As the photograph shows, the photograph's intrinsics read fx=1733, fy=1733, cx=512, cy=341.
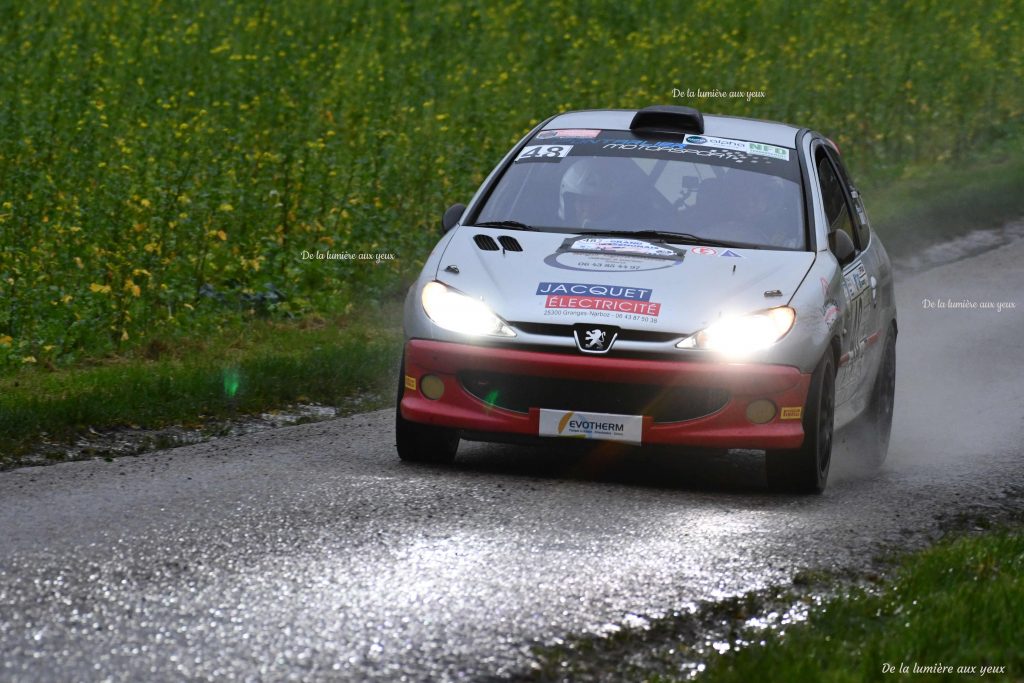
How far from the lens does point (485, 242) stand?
8.35 metres

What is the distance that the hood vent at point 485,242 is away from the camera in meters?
8.26

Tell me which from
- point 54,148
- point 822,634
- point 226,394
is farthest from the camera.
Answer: point 54,148

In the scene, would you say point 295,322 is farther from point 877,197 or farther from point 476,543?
point 877,197

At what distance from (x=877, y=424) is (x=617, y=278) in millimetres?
2505

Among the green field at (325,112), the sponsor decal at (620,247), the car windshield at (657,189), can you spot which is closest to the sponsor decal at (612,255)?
the sponsor decal at (620,247)

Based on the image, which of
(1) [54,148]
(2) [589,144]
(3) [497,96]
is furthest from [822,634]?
(3) [497,96]

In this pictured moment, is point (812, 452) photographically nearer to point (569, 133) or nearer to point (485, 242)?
point (485, 242)

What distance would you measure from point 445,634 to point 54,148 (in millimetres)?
11328

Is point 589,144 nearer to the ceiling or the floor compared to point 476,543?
nearer to the ceiling

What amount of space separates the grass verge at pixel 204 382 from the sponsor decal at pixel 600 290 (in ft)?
8.85

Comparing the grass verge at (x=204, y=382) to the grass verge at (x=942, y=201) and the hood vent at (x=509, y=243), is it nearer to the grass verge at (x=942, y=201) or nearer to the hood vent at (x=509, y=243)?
the hood vent at (x=509, y=243)

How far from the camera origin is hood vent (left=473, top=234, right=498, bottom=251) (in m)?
8.26

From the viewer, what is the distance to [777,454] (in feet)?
25.3

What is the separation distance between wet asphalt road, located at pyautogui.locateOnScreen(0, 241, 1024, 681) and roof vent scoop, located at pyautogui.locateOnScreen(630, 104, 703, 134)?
70.7 inches
